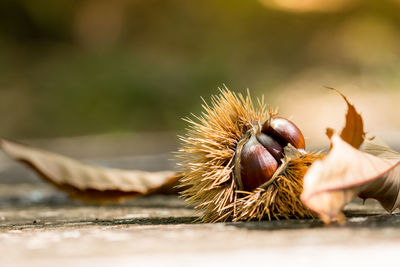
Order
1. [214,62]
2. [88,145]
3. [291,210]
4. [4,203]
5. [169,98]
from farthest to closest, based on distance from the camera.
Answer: [214,62]
[169,98]
[88,145]
[4,203]
[291,210]

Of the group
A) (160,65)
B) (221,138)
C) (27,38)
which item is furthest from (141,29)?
(221,138)

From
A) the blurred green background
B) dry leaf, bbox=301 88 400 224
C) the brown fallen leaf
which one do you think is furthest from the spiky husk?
the blurred green background

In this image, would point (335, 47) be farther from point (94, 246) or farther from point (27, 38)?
point (94, 246)

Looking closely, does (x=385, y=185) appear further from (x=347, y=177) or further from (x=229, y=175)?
(x=229, y=175)

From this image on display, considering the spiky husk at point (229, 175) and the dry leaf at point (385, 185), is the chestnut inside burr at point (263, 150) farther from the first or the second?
the dry leaf at point (385, 185)

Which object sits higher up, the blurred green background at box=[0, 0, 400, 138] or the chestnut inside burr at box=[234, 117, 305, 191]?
the blurred green background at box=[0, 0, 400, 138]

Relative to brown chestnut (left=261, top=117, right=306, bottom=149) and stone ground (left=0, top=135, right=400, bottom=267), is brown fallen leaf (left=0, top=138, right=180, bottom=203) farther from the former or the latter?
brown chestnut (left=261, top=117, right=306, bottom=149)
